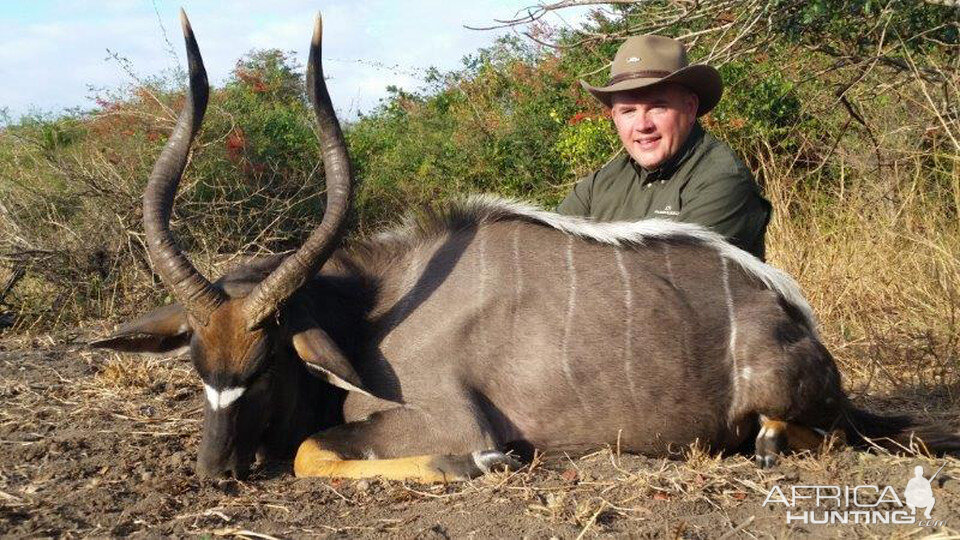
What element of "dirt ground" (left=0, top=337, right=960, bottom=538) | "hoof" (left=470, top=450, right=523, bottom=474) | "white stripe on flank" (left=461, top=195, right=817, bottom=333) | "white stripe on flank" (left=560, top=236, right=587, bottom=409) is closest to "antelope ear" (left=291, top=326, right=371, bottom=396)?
"dirt ground" (left=0, top=337, right=960, bottom=538)

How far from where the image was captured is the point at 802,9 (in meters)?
6.14

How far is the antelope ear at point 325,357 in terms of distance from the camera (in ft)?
11.9

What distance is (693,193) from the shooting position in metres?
4.32

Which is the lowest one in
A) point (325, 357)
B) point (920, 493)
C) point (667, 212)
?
point (920, 493)

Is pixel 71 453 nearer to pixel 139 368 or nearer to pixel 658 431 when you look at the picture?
pixel 139 368

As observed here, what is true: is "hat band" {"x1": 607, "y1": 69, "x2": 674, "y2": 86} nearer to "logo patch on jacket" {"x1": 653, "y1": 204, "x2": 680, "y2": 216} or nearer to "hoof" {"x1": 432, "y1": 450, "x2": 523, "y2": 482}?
"logo patch on jacket" {"x1": 653, "y1": 204, "x2": 680, "y2": 216}

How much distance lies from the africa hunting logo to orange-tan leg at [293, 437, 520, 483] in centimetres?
98

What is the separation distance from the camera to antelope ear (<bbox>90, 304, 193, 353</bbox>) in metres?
3.77

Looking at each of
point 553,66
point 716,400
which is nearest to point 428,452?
point 716,400

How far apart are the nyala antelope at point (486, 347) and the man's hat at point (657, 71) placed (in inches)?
29.9

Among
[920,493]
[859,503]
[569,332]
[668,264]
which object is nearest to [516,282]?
[569,332]

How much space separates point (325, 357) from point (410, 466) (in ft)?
1.67

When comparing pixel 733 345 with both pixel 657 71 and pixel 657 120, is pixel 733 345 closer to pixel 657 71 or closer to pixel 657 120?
pixel 657 120

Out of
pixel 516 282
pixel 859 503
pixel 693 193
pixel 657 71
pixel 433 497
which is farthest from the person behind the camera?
pixel 657 71
